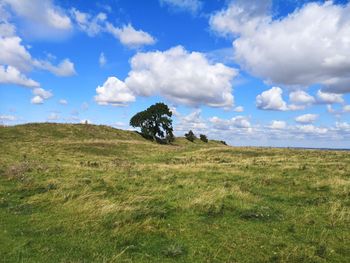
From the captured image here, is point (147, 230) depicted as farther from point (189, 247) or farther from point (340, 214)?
point (340, 214)

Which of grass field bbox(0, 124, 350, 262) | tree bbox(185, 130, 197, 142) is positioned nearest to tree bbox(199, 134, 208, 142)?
tree bbox(185, 130, 197, 142)

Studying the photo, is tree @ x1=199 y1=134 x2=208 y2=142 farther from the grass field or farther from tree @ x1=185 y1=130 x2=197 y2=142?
the grass field

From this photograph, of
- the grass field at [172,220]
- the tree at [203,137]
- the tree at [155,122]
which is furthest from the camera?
the tree at [203,137]

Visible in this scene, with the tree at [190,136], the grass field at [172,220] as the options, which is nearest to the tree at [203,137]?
the tree at [190,136]

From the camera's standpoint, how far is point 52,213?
14.0 meters

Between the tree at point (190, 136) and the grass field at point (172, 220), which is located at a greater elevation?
the tree at point (190, 136)

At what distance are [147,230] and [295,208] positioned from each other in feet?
22.5

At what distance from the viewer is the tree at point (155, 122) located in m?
88.6

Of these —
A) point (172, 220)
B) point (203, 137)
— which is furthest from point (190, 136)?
point (172, 220)

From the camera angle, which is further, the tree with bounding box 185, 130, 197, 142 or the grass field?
the tree with bounding box 185, 130, 197, 142

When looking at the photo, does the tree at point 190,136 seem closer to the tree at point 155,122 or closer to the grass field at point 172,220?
the tree at point 155,122

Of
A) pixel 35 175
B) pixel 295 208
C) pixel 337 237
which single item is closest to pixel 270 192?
pixel 295 208

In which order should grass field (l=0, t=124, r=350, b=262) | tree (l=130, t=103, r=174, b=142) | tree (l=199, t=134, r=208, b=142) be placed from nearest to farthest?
grass field (l=0, t=124, r=350, b=262)
tree (l=130, t=103, r=174, b=142)
tree (l=199, t=134, r=208, b=142)

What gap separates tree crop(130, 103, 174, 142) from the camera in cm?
8856
